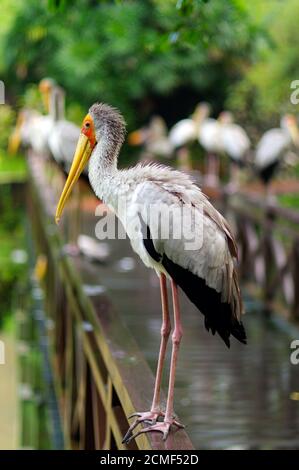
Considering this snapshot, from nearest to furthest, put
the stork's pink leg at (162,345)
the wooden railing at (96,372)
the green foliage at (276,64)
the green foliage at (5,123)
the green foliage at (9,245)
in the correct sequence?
the stork's pink leg at (162,345), the wooden railing at (96,372), the green foliage at (276,64), the green foliage at (9,245), the green foliage at (5,123)

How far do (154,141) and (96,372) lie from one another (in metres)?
11.6

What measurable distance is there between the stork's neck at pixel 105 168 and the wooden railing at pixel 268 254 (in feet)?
13.8

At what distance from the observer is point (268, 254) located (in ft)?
24.5

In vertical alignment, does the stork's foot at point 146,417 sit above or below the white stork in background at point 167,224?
below

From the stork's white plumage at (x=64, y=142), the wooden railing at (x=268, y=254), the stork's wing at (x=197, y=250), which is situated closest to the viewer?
the stork's wing at (x=197, y=250)

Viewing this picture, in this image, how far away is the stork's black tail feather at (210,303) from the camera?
90.6 inches

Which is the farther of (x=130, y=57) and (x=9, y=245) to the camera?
(x=9, y=245)

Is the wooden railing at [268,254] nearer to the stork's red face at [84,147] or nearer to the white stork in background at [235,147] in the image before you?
the white stork in background at [235,147]

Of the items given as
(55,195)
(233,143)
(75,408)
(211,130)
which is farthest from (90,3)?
(75,408)

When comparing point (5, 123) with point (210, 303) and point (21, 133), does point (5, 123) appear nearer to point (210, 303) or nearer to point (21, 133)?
A: point (21, 133)

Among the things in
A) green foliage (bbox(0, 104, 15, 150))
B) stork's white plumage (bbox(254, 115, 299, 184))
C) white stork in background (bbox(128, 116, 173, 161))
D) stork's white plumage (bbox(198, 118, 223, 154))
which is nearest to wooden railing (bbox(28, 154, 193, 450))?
stork's white plumage (bbox(254, 115, 299, 184))

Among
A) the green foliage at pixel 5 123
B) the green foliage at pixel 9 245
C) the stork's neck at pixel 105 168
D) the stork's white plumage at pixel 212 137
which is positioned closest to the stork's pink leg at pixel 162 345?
the stork's neck at pixel 105 168

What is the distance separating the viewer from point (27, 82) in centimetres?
1677

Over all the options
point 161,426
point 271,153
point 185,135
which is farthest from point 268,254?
point 185,135
